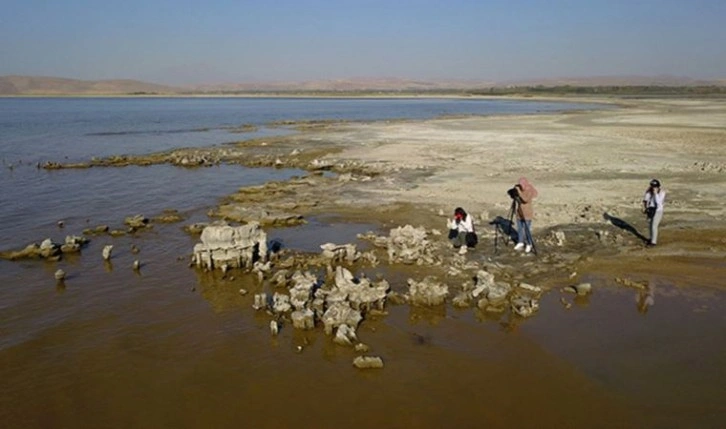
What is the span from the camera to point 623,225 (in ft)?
51.7

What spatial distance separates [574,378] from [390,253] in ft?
20.3

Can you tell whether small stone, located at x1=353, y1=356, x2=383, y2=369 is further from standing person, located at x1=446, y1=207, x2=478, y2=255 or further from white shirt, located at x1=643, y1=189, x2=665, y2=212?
white shirt, located at x1=643, y1=189, x2=665, y2=212

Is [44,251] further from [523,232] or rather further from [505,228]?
[505,228]

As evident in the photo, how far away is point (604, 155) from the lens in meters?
29.2

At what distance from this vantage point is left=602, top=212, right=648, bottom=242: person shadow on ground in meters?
14.8

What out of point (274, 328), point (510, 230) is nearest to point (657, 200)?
point (510, 230)

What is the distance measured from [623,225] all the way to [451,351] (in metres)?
9.43

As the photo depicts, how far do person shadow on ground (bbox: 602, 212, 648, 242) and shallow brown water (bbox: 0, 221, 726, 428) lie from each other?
10.1 ft

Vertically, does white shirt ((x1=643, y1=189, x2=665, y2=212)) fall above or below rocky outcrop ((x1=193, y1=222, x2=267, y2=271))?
above

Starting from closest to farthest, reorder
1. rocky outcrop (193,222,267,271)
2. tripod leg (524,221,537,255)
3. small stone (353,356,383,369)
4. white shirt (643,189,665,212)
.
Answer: small stone (353,356,383,369) → rocky outcrop (193,222,267,271) → tripod leg (524,221,537,255) → white shirt (643,189,665,212)

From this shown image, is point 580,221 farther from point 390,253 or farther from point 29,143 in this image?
point 29,143

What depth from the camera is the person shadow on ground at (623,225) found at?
48.4 ft

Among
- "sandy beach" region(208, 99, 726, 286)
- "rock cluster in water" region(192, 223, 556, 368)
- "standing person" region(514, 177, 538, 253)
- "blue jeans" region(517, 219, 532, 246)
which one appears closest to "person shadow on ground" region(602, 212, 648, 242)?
"sandy beach" region(208, 99, 726, 286)

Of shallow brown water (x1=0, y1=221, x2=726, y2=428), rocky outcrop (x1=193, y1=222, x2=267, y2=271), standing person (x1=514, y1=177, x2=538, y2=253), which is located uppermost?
standing person (x1=514, y1=177, x2=538, y2=253)
